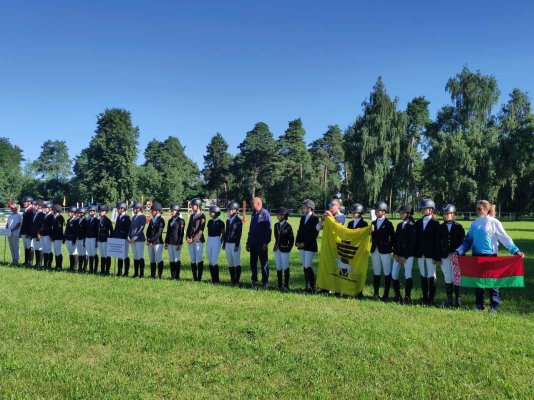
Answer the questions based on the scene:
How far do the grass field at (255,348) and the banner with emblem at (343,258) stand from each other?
74cm

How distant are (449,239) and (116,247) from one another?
9.48m

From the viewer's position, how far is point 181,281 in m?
12.6

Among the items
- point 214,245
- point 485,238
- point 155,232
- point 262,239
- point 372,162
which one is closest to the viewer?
point 485,238

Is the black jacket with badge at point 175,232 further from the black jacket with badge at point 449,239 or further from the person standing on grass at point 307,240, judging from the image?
the black jacket with badge at point 449,239

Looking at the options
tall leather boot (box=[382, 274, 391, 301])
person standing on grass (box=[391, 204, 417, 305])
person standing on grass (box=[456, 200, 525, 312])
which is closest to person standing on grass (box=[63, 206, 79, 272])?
tall leather boot (box=[382, 274, 391, 301])

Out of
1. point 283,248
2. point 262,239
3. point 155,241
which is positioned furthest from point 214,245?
point 283,248

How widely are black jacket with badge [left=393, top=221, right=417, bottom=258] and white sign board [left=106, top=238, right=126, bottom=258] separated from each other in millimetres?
8060

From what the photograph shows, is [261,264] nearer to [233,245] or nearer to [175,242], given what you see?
[233,245]

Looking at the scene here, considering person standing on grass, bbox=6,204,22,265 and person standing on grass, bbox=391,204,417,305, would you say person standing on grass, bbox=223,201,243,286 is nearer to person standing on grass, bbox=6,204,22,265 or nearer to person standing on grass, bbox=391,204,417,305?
person standing on grass, bbox=391,204,417,305

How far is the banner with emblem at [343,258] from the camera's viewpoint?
426 inches

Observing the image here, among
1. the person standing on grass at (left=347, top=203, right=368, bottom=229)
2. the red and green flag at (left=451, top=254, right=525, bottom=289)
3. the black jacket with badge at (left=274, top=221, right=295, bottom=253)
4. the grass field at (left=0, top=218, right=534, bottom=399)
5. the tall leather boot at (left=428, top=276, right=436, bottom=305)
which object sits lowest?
the grass field at (left=0, top=218, right=534, bottom=399)

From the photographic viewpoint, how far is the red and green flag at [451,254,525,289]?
362 inches

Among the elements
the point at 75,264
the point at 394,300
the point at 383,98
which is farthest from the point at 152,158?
the point at 394,300

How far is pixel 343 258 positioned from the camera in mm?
11156
